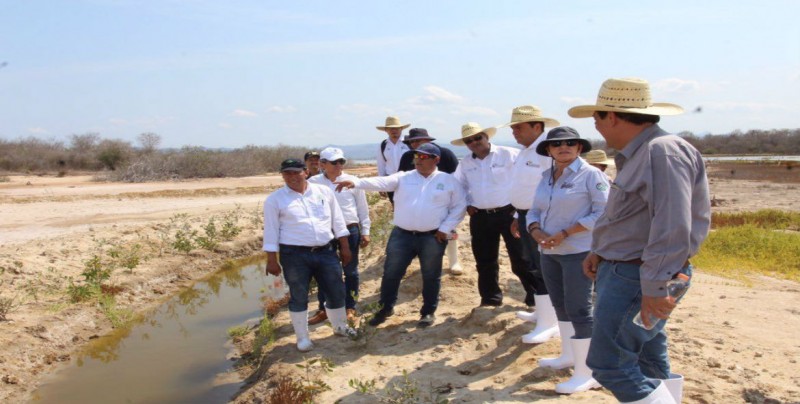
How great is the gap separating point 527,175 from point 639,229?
2.30 meters

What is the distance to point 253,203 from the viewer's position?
709 inches

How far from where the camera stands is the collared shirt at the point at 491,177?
545cm

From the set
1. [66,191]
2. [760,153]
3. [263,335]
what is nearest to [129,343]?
[263,335]

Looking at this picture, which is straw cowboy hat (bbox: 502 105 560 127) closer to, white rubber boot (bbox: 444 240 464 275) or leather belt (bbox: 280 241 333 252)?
leather belt (bbox: 280 241 333 252)

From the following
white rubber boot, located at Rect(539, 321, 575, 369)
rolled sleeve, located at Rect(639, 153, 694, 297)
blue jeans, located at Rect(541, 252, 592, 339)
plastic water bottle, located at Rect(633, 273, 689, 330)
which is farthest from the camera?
white rubber boot, located at Rect(539, 321, 575, 369)

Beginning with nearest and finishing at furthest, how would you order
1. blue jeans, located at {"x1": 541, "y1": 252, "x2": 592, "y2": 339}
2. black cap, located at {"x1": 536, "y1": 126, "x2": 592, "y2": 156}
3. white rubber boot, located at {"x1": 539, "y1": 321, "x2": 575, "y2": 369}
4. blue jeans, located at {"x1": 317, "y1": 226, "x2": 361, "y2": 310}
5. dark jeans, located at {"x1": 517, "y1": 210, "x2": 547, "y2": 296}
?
1. blue jeans, located at {"x1": 541, "y1": 252, "x2": 592, "y2": 339}
2. black cap, located at {"x1": 536, "y1": 126, "x2": 592, "y2": 156}
3. white rubber boot, located at {"x1": 539, "y1": 321, "x2": 575, "y2": 369}
4. dark jeans, located at {"x1": 517, "y1": 210, "x2": 547, "y2": 296}
5. blue jeans, located at {"x1": 317, "y1": 226, "x2": 361, "y2": 310}

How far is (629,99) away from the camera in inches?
108

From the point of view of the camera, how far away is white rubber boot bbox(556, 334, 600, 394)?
388 centimetres

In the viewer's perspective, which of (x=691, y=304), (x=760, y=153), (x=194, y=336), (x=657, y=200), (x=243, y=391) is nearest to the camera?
(x=657, y=200)

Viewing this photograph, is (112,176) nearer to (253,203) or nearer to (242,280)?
(253,203)

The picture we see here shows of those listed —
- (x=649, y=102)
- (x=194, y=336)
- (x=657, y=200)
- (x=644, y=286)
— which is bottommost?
(x=194, y=336)

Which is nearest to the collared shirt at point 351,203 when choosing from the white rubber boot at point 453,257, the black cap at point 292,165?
the black cap at point 292,165

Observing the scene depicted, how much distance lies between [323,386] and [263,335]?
1996 mm

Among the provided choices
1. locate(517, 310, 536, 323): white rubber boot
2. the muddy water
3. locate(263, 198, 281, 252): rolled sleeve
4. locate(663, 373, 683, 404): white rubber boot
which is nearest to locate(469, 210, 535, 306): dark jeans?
locate(517, 310, 536, 323): white rubber boot
